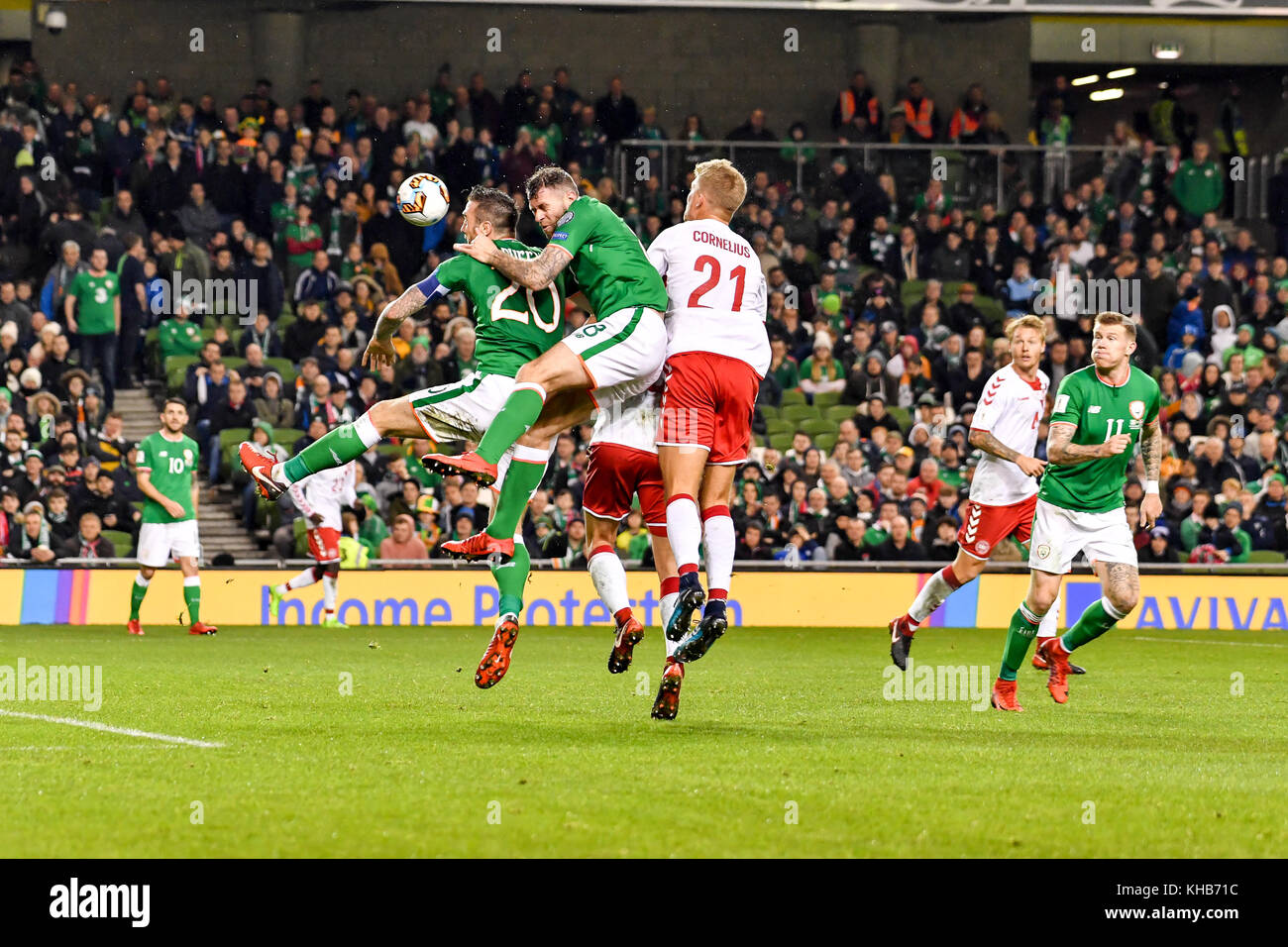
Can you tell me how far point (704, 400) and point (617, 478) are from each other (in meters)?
1.04

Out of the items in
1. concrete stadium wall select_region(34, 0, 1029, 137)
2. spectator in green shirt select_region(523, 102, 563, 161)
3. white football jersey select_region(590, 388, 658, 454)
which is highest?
concrete stadium wall select_region(34, 0, 1029, 137)

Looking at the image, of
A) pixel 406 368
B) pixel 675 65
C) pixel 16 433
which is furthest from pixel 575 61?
pixel 16 433

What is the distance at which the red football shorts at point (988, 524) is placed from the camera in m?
11.5

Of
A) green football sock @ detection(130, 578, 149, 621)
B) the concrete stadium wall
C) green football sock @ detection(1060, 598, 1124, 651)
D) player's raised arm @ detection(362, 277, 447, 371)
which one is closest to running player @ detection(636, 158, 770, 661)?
Answer: player's raised arm @ detection(362, 277, 447, 371)

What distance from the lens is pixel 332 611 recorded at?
61.3ft

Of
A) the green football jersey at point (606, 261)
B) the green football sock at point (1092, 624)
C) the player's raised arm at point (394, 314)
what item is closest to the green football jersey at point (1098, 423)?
the green football sock at point (1092, 624)

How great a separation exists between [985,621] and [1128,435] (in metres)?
9.97

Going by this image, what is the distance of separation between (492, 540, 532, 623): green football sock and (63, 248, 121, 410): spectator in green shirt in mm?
14108

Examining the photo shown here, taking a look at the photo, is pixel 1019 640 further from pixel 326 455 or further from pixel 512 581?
pixel 326 455

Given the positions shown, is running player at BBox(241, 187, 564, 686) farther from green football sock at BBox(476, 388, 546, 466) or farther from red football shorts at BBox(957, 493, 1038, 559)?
red football shorts at BBox(957, 493, 1038, 559)

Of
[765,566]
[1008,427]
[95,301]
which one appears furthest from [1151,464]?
[95,301]

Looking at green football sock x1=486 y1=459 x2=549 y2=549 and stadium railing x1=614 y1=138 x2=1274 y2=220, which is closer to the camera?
green football sock x1=486 y1=459 x2=549 y2=549

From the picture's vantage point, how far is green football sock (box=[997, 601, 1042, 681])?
984cm

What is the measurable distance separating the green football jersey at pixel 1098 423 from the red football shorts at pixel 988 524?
4.26 ft
